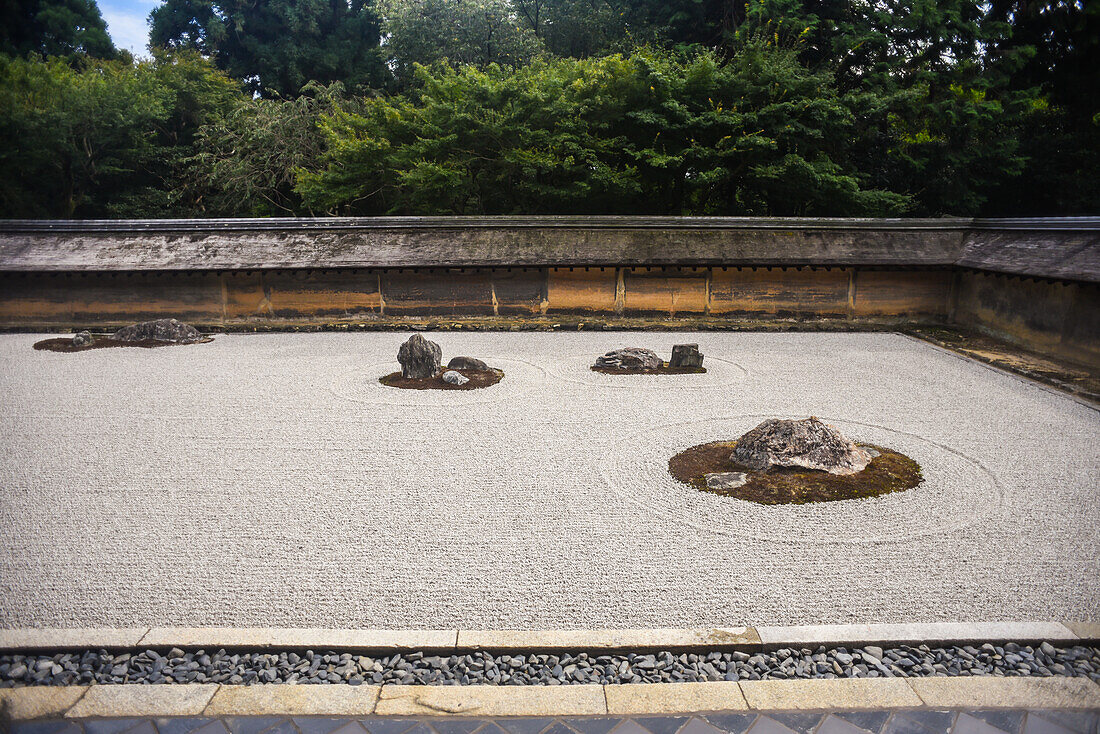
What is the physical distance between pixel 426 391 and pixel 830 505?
472 centimetres

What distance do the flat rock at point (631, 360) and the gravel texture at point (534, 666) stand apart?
6.00 metres

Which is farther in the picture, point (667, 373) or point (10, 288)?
point (10, 288)

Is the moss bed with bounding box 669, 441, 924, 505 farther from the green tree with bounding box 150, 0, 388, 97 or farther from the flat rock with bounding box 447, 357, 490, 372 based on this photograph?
the green tree with bounding box 150, 0, 388, 97

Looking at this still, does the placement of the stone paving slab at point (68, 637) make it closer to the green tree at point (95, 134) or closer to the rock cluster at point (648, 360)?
the rock cluster at point (648, 360)

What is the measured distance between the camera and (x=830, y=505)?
4.78 metres

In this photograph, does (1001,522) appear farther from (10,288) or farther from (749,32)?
(749,32)

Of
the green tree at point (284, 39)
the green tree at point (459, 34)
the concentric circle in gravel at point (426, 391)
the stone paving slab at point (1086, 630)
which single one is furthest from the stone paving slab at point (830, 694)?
the green tree at point (284, 39)

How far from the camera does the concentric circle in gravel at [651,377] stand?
8242 mm

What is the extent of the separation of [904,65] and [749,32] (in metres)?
4.35

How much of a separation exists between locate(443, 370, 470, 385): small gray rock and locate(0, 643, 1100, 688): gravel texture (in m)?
5.12

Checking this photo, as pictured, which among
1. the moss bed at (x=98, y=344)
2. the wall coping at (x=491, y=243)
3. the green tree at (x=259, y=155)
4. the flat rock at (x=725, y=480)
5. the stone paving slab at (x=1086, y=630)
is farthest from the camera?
the green tree at (x=259, y=155)

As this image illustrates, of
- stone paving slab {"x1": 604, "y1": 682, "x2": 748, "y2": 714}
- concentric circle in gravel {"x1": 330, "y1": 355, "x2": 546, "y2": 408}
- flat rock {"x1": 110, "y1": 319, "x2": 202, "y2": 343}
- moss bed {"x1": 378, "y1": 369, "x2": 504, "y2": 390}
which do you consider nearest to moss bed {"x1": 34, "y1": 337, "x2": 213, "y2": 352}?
flat rock {"x1": 110, "y1": 319, "x2": 202, "y2": 343}

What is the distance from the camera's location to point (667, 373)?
348 inches

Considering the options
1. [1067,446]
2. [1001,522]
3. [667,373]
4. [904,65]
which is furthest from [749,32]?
[1001,522]
